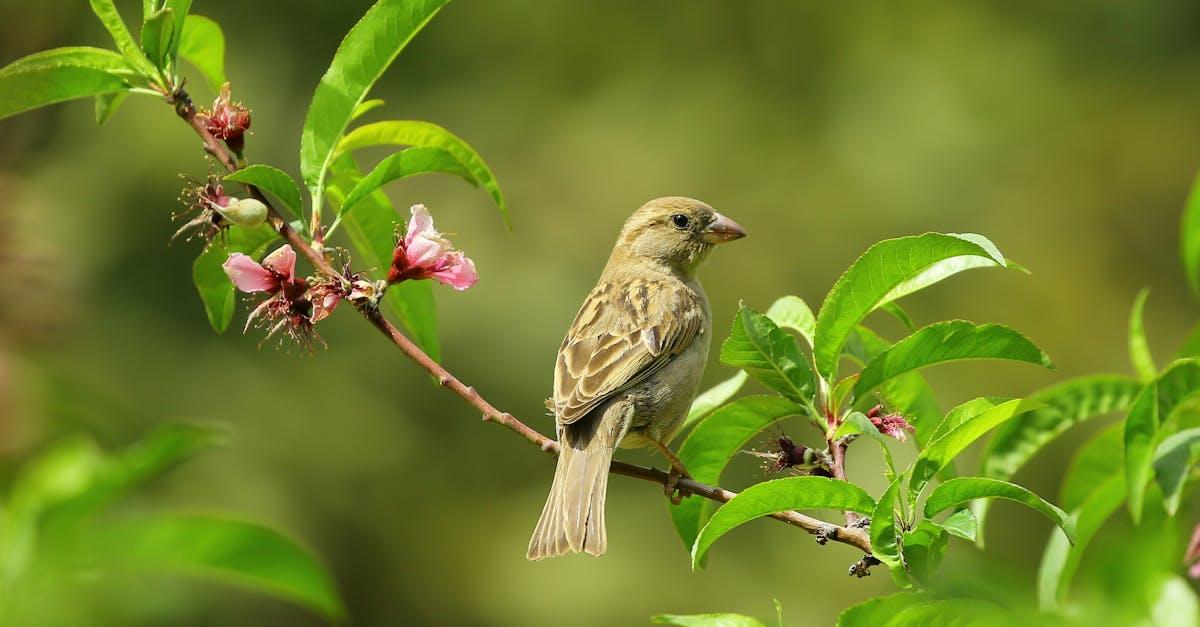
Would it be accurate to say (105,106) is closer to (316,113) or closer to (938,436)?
(316,113)

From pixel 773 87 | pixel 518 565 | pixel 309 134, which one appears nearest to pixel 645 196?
pixel 773 87

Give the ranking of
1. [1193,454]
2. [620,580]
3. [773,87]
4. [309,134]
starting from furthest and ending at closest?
[773,87] < [620,580] < [309,134] < [1193,454]

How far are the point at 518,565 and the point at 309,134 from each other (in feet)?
29.9

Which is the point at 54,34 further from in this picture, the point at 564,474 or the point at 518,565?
the point at 518,565

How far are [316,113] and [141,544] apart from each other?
5.61 ft

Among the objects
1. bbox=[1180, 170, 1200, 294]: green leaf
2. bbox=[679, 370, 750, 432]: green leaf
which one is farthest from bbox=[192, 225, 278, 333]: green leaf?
bbox=[1180, 170, 1200, 294]: green leaf

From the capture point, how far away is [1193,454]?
2979 mm

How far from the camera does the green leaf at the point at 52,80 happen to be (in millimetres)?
2924

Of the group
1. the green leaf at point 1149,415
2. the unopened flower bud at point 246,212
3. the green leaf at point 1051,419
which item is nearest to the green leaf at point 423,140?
the unopened flower bud at point 246,212

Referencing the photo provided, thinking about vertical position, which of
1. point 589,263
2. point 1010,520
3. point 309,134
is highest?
point 589,263

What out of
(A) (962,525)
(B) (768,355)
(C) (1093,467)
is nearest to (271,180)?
(B) (768,355)

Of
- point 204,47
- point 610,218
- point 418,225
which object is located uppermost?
point 610,218

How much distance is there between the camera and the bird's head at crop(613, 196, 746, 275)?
18.2 feet

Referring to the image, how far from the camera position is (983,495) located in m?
2.53
